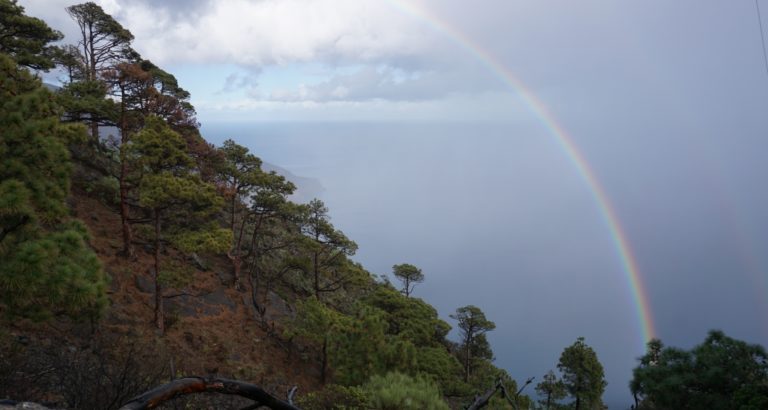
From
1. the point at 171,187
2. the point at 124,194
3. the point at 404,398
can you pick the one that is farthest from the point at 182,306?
the point at 404,398

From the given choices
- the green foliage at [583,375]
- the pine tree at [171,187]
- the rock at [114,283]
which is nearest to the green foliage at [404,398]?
the pine tree at [171,187]

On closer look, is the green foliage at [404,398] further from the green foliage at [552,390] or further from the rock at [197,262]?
the green foliage at [552,390]

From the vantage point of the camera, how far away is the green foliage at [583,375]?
27.1m

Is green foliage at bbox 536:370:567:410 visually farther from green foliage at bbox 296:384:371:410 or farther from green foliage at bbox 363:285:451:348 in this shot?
green foliage at bbox 296:384:371:410

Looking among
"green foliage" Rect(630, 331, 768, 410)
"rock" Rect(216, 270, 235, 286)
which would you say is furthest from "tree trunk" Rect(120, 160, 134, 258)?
"green foliage" Rect(630, 331, 768, 410)

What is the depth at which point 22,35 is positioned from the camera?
17.0m

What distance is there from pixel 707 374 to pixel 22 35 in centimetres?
3410

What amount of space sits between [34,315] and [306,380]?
1448 cm

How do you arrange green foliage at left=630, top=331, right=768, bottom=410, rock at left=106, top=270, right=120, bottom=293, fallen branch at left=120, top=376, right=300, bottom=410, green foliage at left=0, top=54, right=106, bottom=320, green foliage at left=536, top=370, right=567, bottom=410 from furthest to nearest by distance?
green foliage at left=536, top=370, right=567, bottom=410 → green foliage at left=630, top=331, right=768, bottom=410 → rock at left=106, top=270, right=120, bottom=293 → green foliage at left=0, top=54, right=106, bottom=320 → fallen branch at left=120, top=376, right=300, bottom=410

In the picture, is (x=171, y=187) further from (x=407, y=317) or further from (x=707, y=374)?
(x=707, y=374)

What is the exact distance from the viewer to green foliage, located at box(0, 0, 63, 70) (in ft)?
52.1

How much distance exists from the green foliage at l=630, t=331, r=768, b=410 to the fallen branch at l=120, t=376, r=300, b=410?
2502cm

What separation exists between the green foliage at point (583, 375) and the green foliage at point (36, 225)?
2682 centimetres

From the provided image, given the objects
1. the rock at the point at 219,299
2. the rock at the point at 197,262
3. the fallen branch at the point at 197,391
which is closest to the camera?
the fallen branch at the point at 197,391
